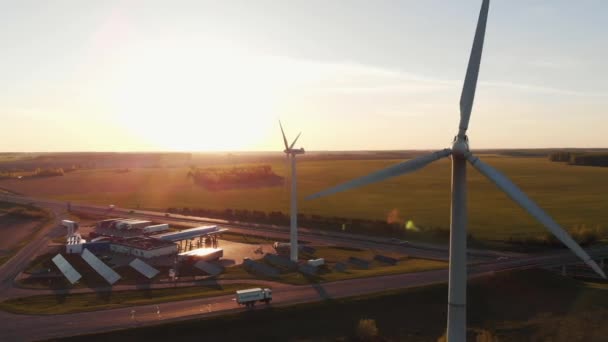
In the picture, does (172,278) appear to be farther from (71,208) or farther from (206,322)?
(71,208)

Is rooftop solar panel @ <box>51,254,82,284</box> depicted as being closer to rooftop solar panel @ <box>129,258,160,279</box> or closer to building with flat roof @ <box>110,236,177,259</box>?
rooftop solar panel @ <box>129,258,160,279</box>

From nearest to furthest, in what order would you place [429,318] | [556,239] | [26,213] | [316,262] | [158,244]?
1. [429,318]
2. [316,262]
3. [158,244]
4. [556,239]
5. [26,213]

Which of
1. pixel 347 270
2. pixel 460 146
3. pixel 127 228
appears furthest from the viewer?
pixel 127 228

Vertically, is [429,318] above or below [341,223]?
below

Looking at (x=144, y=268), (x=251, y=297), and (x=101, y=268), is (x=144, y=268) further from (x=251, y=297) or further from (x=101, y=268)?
(x=251, y=297)

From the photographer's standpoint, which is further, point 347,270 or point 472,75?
point 347,270

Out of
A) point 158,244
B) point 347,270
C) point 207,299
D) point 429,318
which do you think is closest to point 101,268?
point 158,244
